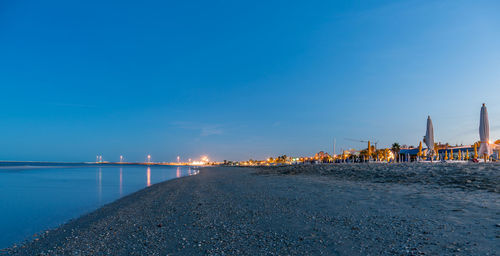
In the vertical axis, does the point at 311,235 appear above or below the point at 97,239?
above

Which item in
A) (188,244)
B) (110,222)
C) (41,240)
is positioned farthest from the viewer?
(110,222)

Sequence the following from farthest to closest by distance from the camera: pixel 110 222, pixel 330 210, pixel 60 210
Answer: pixel 60 210
pixel 110 222
pixel 330 210

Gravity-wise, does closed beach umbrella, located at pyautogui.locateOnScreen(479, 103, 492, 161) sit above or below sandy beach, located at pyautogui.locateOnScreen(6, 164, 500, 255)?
above

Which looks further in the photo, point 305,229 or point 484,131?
point 484,131

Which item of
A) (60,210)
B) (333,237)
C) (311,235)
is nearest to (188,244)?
(311,235)

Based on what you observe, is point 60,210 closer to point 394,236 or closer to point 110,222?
point 110,222

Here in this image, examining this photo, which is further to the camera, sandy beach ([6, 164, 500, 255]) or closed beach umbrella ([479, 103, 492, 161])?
closed beach umbrella ([479, 103, 492, 161])

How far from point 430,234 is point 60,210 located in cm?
1681

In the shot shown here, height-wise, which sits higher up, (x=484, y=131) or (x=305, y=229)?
(x=484, y=131)

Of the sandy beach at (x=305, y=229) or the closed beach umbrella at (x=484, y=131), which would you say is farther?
the closed beach umbrella at (x=484, y=131)

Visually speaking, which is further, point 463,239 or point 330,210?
point 330,210

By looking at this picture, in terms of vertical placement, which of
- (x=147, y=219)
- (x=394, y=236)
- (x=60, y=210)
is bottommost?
(x=60, y=210)

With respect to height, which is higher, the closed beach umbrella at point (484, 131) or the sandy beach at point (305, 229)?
the closed beach umbrella at point (484, 131)

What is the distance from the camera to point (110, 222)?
30.2ft
